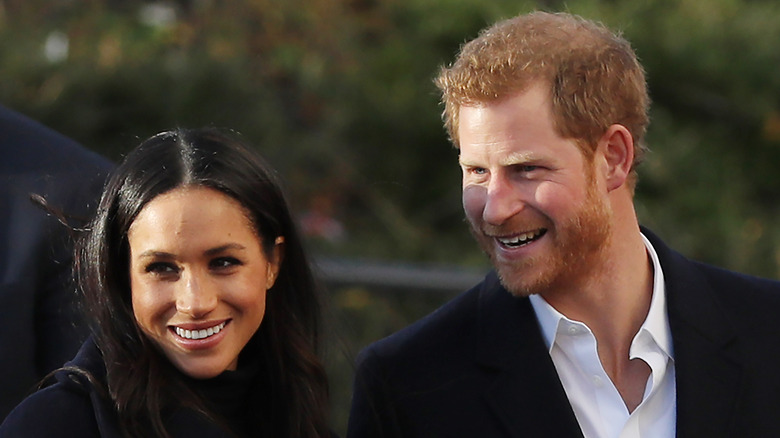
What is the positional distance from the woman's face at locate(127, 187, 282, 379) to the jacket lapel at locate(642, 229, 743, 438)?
39.8 inches

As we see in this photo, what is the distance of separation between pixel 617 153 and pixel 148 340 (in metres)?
1.19

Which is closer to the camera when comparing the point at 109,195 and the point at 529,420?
the point at 109,195

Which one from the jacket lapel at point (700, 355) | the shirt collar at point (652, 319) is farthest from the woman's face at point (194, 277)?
the jacket lapel at point (700, 355)

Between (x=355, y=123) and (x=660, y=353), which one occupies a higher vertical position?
(x=355, y=123)

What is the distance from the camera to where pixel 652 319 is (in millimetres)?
2992

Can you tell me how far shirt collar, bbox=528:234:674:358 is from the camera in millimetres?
2979

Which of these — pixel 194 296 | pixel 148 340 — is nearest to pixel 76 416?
pixel 148 340

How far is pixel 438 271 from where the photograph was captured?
5406 millimetres

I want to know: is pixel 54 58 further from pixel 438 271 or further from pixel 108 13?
pixel 438 271

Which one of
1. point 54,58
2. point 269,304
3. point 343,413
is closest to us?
point 269,304

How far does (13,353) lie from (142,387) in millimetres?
362

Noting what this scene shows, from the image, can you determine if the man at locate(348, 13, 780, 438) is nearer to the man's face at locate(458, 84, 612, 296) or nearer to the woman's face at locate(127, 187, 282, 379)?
the man's face at locate(458, 84, 612, 296)

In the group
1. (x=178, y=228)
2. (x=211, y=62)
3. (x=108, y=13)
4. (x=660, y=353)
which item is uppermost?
(x=108, y=13)

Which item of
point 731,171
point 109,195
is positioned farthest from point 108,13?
point 109,195
